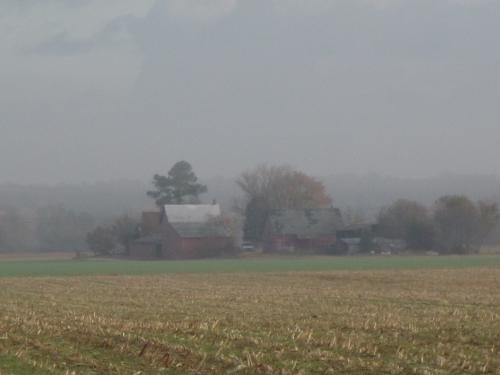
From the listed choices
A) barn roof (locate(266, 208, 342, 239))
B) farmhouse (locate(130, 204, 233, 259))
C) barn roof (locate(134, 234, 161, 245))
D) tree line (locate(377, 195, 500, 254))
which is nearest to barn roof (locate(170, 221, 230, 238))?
farmhouse (locate(130, 204, 233, 259))

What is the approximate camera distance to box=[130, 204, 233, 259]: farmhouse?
4338 inches

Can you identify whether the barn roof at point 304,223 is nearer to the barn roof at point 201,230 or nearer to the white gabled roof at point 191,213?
the white gabled roof at point 191,213

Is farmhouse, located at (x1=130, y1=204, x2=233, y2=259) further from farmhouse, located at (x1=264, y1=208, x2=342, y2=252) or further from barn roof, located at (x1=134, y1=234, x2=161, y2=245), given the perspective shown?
farmhouse, located at (x1=264, y1=208, x2=342, y2=252)

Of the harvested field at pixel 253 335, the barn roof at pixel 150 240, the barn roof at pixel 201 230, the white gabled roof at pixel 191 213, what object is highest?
the white gabled roof at pixel 191 213

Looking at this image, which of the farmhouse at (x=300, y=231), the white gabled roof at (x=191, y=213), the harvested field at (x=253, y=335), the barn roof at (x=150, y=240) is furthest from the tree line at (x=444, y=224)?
the harvested field at (x=253, y=335)

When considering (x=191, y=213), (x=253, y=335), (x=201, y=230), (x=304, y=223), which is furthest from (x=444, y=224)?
(x=253, y=335)

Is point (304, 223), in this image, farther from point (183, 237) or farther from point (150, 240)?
point (150, 240)

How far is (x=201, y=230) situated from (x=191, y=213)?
993cm

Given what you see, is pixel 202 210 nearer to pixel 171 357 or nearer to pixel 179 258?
pixel 179 258

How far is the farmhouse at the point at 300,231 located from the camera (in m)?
115

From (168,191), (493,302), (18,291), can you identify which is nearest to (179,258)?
(168,191)

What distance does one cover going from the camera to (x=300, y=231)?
116 m

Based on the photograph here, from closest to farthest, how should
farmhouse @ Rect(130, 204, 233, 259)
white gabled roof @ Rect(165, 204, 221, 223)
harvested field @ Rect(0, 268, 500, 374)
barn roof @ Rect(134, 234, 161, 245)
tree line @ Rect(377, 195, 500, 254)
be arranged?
harvested field @ Rect(0, 268, 500, 374), tree line @ Rect(377, 195, 500, 254), farmhouse @ Rect(130, 204, 233, 259), barn roof @ Rect(134, 234, 161, 245), white gabled roof @ Rect(165, 204, 221, 223)

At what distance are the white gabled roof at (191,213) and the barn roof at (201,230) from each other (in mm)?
2368
